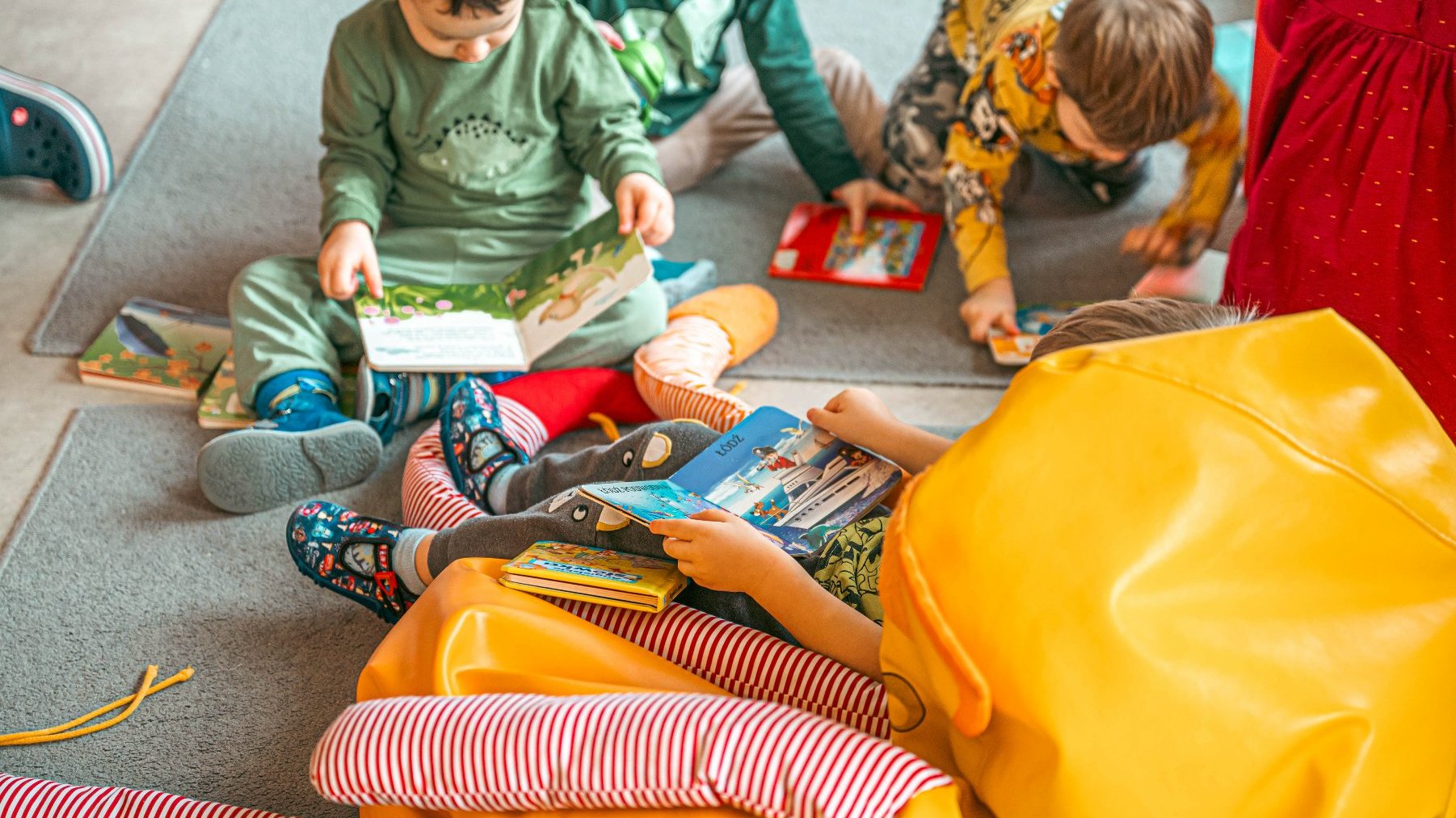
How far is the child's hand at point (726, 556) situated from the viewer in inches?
32.8

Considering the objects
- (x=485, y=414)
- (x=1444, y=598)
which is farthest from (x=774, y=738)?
(x=485, y=414)

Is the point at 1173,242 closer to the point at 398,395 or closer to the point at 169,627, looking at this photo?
the point at 398,395

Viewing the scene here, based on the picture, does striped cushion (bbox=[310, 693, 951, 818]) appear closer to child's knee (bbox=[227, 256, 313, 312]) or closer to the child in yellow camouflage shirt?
child's knee (bbox=[227, 256, 313, 312])

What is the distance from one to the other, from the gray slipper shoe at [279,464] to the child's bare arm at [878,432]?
0.48 meters

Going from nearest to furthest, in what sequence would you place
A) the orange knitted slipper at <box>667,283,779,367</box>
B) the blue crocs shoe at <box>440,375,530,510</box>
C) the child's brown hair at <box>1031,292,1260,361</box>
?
the child's brown hair at <box>1031,292,1260,361</box>, the blue crocs shoe at <box>440,375,530,510</box>, the orange knitted slipper at <box>667,283,779,367</box>

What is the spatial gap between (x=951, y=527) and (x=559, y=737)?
25 cm

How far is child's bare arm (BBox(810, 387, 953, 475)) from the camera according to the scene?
38.9 inches

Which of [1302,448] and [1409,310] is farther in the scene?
[1409,310]

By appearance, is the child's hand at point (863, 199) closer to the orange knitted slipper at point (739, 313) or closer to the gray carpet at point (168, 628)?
the orange knitted slipper at point (739, 313)

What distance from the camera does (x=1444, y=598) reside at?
62 centimetres

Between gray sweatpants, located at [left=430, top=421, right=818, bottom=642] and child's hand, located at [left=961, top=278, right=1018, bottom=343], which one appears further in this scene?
child's hand, located at [left=961, top=278, right=1018, bottom=343]

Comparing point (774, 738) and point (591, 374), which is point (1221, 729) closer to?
point (774, 738)

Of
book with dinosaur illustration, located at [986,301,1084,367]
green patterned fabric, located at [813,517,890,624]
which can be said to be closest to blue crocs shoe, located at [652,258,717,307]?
book with dinosaur illustration, located at [986,301,1084,367]

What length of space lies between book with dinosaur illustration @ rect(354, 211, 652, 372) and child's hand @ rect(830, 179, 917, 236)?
398 mm
